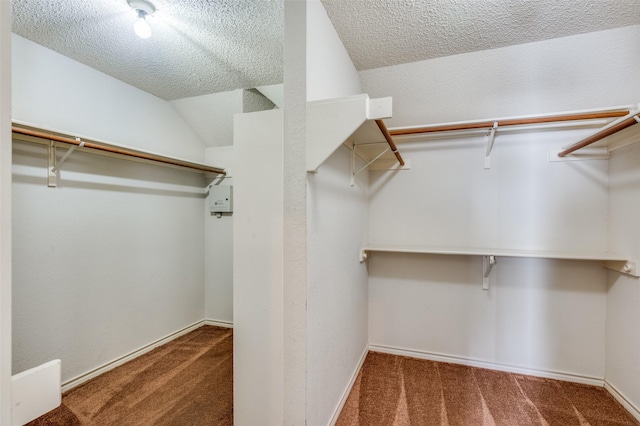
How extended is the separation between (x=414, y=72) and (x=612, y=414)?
8.62ft

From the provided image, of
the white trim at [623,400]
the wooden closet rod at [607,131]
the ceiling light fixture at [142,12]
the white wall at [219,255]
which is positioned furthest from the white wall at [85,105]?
the white trim at [623,400]

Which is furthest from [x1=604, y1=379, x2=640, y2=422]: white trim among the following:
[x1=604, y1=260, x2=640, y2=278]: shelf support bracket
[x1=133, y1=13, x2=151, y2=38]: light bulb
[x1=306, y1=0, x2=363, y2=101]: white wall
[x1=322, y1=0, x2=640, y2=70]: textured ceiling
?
[x1=133, y1=13, x2=151, y2=38]: light bulb

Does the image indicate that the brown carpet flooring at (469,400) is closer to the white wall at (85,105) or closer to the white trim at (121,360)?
the white trim at (121,360)

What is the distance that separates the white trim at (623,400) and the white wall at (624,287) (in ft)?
0.03

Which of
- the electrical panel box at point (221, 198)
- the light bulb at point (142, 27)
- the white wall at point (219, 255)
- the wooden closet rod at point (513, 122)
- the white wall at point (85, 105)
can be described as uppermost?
the light bulb at point (142, 27)

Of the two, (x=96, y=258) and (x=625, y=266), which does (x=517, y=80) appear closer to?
(x=625, y=266)

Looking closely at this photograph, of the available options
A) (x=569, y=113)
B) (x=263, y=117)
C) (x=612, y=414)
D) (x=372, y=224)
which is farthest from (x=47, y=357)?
(x=569, y=113)

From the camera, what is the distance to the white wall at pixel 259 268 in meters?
1.44

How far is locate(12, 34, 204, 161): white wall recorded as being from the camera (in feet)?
6.19

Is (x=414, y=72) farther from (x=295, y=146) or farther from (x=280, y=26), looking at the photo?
(x=295, y=146)

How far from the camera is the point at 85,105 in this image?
7.26ft

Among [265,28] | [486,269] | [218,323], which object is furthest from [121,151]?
[486,269]

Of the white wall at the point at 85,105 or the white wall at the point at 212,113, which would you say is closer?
the white wall at the point at 85,105

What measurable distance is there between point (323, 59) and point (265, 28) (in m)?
0.54
